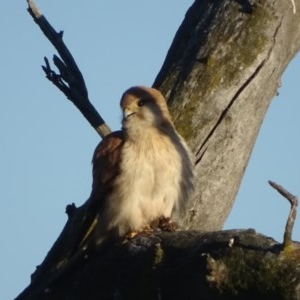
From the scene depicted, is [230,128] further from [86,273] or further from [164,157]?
[86,273]

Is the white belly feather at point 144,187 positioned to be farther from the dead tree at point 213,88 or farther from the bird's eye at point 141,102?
the bird's eye at point 141,102

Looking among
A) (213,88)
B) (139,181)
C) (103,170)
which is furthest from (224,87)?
(103,170)

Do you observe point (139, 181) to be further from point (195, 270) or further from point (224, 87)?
point (195, 270)

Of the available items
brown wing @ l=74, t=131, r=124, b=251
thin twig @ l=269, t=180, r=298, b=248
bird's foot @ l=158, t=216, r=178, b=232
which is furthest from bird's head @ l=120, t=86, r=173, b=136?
thin twig @ l=269, t=180, r=298, b=248

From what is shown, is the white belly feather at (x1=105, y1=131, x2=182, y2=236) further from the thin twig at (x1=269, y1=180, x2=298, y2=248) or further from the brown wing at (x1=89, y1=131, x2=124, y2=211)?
the thin twig at (x1=269, y1=180, x2=298, y2=248)

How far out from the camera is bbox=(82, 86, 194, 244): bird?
5.66 m

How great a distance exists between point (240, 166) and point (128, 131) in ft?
2.49

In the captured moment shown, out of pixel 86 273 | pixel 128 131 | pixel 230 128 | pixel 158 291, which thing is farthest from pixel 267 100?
pixel 158 291

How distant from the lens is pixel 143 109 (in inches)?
243

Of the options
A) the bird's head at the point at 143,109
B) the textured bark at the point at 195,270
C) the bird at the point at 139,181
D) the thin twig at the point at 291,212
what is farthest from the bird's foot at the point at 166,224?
the thin twig at the point at 291,212

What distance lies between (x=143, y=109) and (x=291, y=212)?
9.53ft

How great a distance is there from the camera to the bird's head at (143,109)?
564cm

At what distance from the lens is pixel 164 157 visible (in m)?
5.77

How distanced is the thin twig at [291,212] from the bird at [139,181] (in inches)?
86.8
